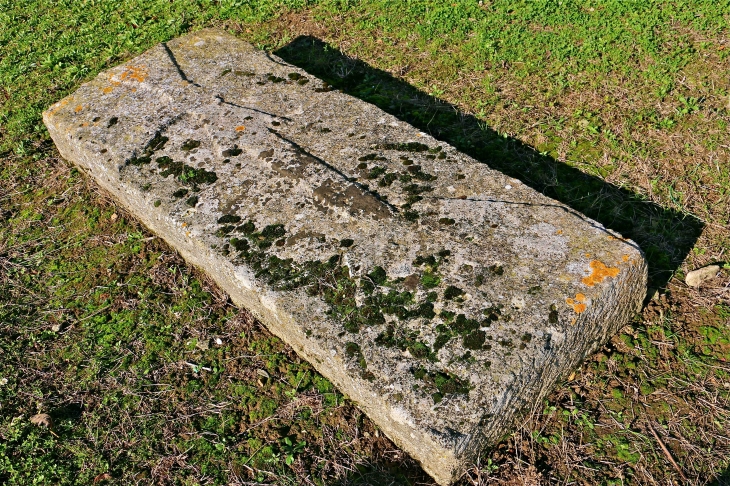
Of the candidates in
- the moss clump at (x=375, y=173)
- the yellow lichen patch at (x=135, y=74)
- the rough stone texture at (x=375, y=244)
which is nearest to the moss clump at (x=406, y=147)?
the rough stone texture at (x=375, y=244)

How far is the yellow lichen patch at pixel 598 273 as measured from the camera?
3364 millimetres

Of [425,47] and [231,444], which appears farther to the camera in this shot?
[425,47]

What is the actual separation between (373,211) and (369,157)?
1.90 feet

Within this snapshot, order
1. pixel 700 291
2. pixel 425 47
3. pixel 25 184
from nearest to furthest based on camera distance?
pixel 700 291 → pixel 25 184 → pixel 425 47

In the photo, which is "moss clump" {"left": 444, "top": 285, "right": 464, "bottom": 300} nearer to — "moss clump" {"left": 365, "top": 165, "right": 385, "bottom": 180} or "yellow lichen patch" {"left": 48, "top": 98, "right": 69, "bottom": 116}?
"moss clump" {"left": 365, "top": 165, "right": 385, "bottom": 180}

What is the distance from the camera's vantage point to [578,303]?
3279 mm

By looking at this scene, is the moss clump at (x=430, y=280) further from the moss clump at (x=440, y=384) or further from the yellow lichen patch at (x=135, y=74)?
the yellow lichen patch at (x=135, y=74)

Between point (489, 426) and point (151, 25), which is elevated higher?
point (489, 426)

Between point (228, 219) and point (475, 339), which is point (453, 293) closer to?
point (475, 339)

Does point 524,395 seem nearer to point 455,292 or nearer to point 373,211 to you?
point 455,292

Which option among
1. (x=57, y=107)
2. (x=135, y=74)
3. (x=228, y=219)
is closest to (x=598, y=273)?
(x=228, y=219)

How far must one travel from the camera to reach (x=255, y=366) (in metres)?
3.90

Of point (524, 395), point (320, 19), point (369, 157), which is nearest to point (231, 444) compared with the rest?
point (524, 395)

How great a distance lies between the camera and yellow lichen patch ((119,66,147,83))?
526cm
